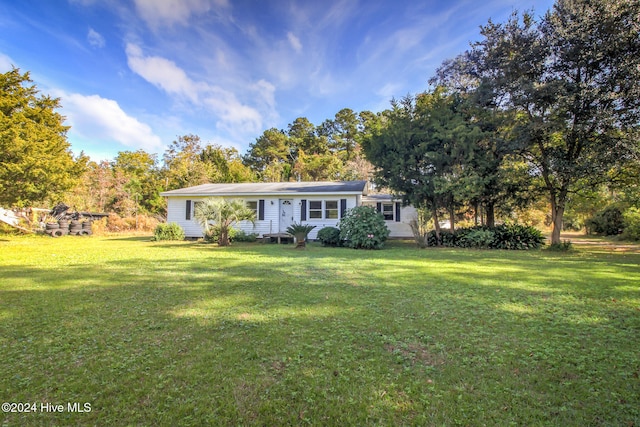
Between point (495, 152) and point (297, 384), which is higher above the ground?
point (495, 152)

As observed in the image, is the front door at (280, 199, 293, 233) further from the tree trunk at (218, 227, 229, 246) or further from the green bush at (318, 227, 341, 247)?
the tree trunk at (218, 227, 229, 246)

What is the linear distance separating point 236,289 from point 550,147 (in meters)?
14.5

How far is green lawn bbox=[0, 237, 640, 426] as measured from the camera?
201cm

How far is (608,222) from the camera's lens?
20.0 meters

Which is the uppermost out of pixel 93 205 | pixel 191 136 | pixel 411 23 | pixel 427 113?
pixel 191 136

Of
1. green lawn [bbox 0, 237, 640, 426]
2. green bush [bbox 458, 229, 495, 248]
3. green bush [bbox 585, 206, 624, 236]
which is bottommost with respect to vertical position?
green lawn [bbox 0, 237, 640, 426]

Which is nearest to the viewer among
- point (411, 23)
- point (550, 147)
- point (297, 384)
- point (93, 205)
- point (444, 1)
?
point (297, 384)

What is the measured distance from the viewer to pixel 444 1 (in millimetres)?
9398

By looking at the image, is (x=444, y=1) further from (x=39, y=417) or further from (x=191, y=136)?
(x=191, y=136)

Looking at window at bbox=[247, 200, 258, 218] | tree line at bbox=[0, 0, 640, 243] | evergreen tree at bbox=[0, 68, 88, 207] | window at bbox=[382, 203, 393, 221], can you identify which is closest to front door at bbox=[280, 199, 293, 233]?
window at bbox=[247, 200, 258, 218]

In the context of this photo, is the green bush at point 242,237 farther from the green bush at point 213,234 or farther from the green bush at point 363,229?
the green bush at point 363,229

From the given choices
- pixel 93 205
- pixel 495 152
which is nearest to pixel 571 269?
pixel 495 152

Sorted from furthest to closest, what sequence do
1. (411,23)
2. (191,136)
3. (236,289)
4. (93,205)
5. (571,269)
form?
(191,136) → (93,205) → (411,23) → (571,269) → (236,289)

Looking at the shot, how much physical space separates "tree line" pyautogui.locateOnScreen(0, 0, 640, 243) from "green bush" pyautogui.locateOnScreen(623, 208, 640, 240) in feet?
3.99
